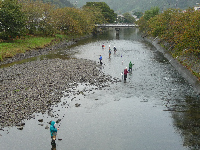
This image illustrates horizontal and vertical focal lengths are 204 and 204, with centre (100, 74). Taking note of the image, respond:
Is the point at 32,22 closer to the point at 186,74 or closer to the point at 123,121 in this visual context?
the point at 186,74

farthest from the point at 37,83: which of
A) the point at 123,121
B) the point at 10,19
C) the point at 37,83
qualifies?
the point at 10,19

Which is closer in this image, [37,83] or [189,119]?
[189,119]

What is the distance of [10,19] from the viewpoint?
5697 centimetres

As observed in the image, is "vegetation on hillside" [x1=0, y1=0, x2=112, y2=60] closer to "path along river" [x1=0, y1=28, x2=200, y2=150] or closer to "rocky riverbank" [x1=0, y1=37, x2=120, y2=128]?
"rocky riverbank" [x1=0, y1=37, x2=120, y2=128]

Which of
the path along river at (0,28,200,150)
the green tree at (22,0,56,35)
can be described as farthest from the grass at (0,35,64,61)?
the path along river at (0,28,200,150)

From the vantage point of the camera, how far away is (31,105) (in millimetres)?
24938

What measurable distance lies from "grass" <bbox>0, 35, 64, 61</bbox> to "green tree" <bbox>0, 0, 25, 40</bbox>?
118 inches

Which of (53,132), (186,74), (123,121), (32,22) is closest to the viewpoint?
(53,132)

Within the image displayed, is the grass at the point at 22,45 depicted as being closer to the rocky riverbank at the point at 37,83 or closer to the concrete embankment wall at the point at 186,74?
the rocky riverbank at the point at 37,83

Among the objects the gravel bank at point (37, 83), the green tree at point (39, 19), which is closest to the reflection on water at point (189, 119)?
the gravel bank at point (37, 83)

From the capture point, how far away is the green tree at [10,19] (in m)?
56.1

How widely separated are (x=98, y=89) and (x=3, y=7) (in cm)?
4290

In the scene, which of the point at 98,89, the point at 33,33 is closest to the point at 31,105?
the point at 98,89

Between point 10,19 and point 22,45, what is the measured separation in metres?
7.72
